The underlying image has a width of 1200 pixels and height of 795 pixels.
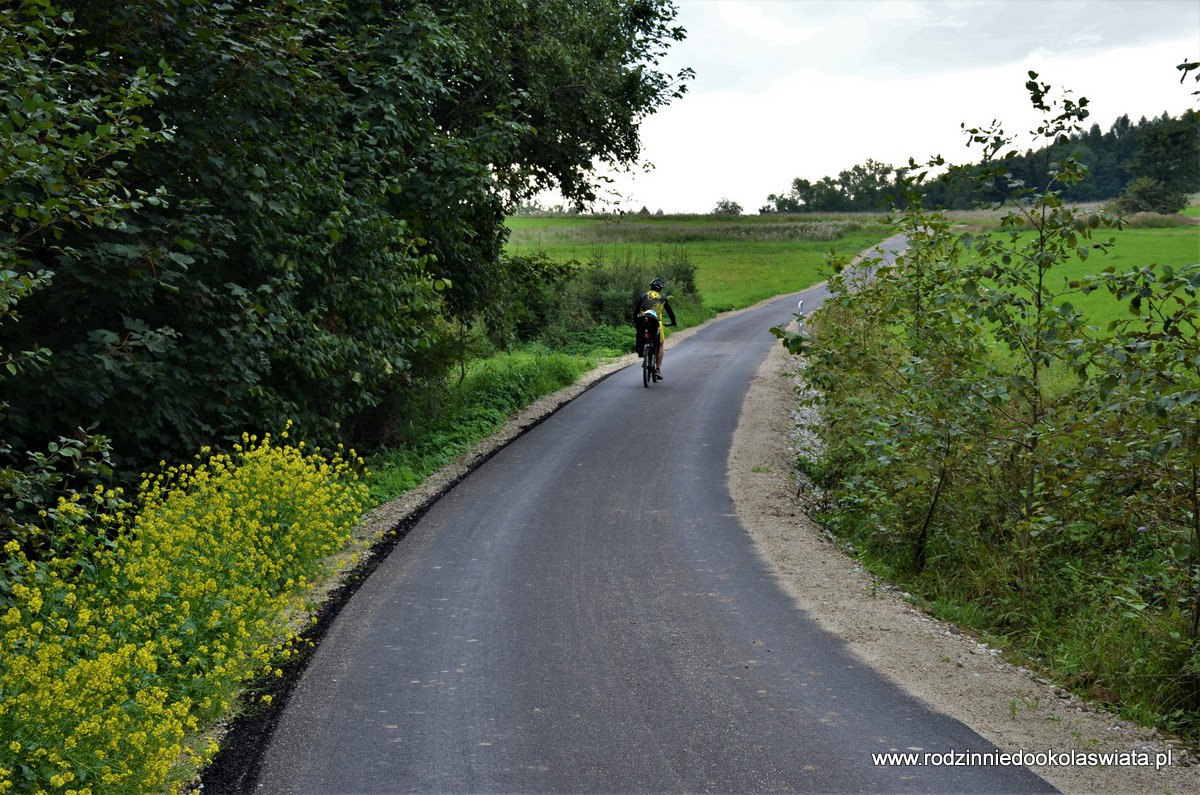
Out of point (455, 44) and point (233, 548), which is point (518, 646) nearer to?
point (233, 548)

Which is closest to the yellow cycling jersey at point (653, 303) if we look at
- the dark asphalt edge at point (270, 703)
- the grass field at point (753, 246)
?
the grass field at point (753, 246)

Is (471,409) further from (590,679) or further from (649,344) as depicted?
(590,679)

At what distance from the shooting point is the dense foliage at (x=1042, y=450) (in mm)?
6586

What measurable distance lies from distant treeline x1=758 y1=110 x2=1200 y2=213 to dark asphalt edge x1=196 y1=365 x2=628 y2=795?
6233mm

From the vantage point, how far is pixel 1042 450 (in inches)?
360

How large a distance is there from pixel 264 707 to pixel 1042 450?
23.9 ft

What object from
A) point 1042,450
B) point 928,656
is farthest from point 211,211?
point 1042,450

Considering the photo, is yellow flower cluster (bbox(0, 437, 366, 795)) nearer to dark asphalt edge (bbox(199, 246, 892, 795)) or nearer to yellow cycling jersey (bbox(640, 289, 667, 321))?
dark asphalt edge (bbox(199, 246, 892, 795))

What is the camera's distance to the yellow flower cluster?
15.9 ft

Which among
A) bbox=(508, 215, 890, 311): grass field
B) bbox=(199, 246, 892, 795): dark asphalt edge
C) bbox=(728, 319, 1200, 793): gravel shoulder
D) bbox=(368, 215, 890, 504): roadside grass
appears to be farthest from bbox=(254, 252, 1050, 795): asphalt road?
bbox=(508, 215, 890, 311): grass field

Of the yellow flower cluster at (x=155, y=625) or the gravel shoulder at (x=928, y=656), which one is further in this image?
the gravel shoulder at (x=928, y=656)

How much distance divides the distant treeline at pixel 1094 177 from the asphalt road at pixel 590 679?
410cm

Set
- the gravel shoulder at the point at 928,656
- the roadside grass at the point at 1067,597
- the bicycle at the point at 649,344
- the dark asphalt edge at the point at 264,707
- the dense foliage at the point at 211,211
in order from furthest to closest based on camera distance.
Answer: the bicycle at the point at 649,344
the dense foliage at the point at 211,211
the roadside grass at the point at 1067,597
the gravel shoulder at the point at 928,656
the dark asphalt edge at the point at 264,707

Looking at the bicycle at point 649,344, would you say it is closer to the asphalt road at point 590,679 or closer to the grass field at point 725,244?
the asphalt road at point 590,679
